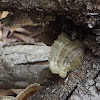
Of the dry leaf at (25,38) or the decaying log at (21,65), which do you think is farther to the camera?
the dry leaf at (25,38)

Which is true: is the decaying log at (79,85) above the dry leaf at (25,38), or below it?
above

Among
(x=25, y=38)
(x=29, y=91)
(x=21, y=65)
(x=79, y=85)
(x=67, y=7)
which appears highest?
(x=67, y=7)

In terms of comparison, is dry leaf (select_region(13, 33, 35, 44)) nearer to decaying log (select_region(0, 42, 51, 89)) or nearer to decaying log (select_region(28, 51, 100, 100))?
decaying log (select_region(0, 42, 51, 89))

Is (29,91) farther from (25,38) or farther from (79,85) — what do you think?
(25,38)

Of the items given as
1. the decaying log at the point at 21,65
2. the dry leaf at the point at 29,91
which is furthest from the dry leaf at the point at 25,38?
the dry leaf at the point at 29,91

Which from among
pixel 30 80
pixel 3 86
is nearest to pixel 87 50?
pixel 30 80

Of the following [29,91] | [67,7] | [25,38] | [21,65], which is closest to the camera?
[67,7]

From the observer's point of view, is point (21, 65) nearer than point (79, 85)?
No

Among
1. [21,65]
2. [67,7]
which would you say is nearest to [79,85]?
[67,7]

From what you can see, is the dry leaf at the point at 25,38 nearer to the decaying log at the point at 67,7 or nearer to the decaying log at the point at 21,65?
the decaying log at the point at 21,65
